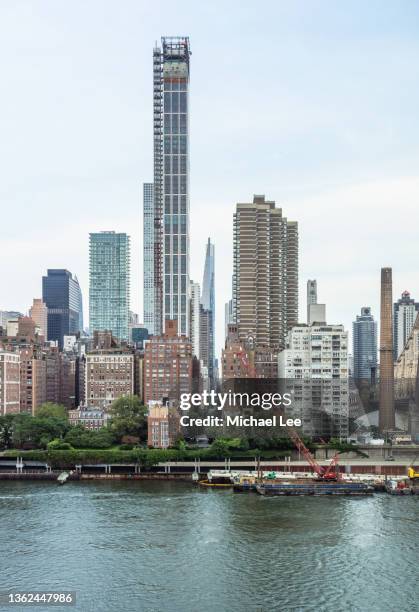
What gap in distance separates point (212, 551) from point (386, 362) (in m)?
Result: 63.5

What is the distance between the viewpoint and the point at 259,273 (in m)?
145

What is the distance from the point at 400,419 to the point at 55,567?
92.0 metres

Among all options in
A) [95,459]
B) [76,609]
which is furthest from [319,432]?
[76,609]

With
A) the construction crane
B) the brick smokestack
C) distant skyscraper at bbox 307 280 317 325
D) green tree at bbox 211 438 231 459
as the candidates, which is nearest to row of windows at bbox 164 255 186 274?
distant skyscraper at bbox 307 280 317 325

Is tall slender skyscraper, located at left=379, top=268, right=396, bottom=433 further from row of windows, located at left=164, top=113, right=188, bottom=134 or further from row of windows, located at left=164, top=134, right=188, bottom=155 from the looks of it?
row of windows, located at left=164, top=113, right=188, bottom=134

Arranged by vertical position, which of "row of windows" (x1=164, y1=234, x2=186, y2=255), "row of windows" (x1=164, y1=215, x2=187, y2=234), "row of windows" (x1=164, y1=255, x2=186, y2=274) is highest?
"row of windows" (x1=164, y1=215, x2=187, y2=234)

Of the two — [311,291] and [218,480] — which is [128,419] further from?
[311,291]

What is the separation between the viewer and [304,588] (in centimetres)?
3934

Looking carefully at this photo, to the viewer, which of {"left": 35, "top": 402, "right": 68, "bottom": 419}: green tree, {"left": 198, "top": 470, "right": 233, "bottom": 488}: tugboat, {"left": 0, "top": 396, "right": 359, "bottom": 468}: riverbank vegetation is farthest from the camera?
{"left": 35, "top": 402, "right": 68, "bottom": 419}: green tree

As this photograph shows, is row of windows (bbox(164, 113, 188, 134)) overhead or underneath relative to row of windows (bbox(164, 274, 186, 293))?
overhead

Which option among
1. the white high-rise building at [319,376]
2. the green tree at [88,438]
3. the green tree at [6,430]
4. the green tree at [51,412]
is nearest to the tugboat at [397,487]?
the white high-rise building at [319,376]

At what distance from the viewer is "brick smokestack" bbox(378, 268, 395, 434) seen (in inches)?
4126

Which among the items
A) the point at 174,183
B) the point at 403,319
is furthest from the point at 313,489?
the point at 403,319

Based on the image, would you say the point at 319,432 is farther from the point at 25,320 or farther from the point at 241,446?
the point at 25,320
